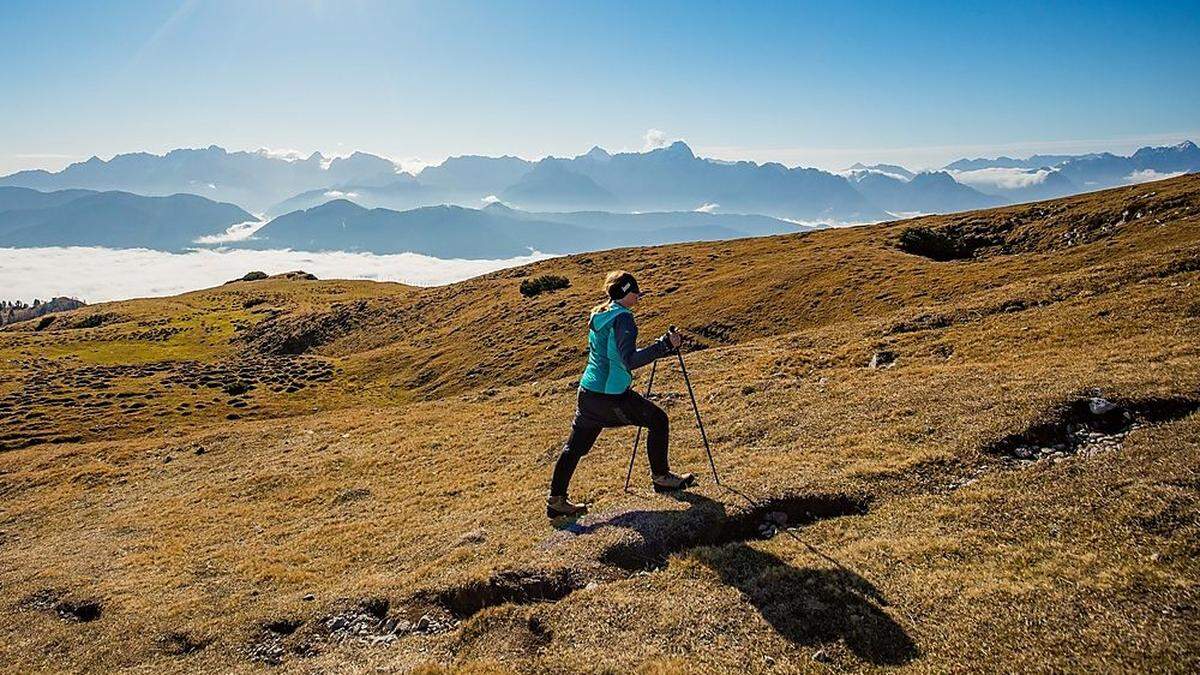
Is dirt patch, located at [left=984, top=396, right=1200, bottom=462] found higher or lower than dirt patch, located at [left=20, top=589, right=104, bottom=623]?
higher

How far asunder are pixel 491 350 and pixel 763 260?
34390 millimetres

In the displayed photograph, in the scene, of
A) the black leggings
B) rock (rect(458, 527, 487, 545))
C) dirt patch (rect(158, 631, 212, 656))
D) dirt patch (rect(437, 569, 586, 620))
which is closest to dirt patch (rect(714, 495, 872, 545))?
Result: the black leggings

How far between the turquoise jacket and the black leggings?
0.74ft

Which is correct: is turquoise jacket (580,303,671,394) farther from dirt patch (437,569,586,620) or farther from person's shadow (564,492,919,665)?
dirt patch (437,569,586,620)

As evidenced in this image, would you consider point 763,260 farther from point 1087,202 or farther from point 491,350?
point 491,350

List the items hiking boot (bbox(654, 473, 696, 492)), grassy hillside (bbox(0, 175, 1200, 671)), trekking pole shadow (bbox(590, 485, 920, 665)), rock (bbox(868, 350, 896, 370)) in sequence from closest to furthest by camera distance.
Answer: trekking pole shadow (bbox(590, 485, 920, 665))
grassy hillside (bbox(0, 175, 1200, 671))
hiking boot (bbox(654, 473, 696, 492))
rock (bbox(868, 350, 896, 370))

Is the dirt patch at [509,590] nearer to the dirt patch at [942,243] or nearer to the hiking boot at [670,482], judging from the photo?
the hiking boot at [670,482]

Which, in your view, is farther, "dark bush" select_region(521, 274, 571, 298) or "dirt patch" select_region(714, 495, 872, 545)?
"dark bush" select_region(521, 274, 571, 298)

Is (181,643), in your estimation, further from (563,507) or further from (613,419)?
(613,419)

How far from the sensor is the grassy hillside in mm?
8500

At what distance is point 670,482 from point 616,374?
3.12 metres

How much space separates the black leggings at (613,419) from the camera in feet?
40.0

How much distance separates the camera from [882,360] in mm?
24297

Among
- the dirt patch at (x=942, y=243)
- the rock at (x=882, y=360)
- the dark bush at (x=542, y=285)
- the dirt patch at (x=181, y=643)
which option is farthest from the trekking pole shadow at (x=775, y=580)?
the dark bush at (x=542, y=285)
